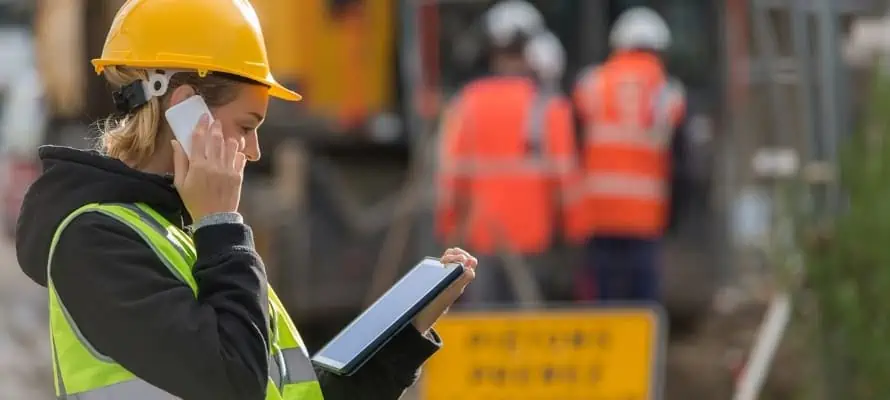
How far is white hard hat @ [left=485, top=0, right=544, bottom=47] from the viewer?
8.51m

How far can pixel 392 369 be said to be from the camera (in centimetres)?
281

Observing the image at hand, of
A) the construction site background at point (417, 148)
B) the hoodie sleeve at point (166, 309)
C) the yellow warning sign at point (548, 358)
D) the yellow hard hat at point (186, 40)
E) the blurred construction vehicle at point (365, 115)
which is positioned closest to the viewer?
the hoodie sleeve at point (166, 309)

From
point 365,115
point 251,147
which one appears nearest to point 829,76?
point 365,115

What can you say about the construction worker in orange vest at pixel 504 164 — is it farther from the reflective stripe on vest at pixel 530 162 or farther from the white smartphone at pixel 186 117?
the white smartphone at pixel 186 117

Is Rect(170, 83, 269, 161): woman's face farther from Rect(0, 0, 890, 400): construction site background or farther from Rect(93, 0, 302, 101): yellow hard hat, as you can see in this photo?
Rect(0, 0, 890, 400): construction site background

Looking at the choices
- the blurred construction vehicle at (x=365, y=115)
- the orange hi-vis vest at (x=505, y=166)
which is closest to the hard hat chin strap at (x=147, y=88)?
the orange hi-vis vest at (x=505, y=166)

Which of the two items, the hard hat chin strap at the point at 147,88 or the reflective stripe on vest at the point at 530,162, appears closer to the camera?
the hard hat chin strap at the point at 147,88

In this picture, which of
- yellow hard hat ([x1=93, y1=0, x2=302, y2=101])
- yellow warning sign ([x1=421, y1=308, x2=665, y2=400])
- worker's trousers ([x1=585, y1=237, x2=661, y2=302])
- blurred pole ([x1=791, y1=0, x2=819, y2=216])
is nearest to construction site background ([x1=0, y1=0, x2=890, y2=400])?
blurred pole ([x1=791, y1=0, x2=819, y2=216])

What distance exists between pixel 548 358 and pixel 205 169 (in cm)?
389

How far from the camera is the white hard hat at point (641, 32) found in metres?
8.89

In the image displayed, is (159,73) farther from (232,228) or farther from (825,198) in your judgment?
(825,198)

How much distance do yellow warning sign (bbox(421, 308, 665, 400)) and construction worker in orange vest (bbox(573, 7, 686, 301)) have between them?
2.46 metres

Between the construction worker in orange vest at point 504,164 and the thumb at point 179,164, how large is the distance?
578 cm

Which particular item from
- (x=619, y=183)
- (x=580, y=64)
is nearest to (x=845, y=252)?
(x=619, y=183)
